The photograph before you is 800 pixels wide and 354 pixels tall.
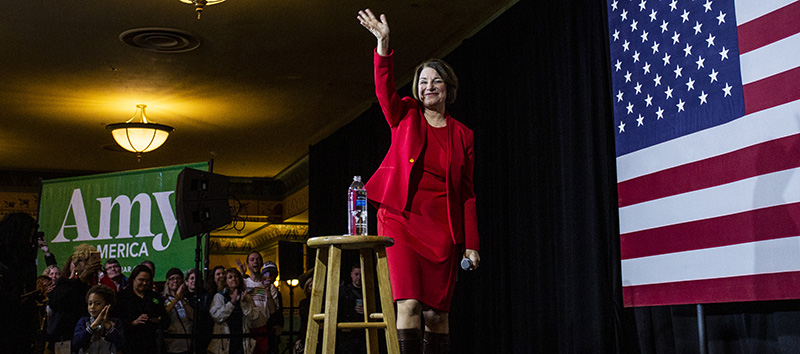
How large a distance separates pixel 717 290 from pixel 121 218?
5.77 meters

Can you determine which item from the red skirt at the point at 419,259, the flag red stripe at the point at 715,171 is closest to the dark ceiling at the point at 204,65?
the flag red stripe at the point at 715,171

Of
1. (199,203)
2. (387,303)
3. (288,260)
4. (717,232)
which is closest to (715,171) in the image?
(717,232)

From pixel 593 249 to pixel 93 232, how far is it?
17.2 feet

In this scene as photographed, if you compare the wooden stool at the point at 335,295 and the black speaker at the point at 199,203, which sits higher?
the black speaker at the point at 199,203

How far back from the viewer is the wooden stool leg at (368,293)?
237cm

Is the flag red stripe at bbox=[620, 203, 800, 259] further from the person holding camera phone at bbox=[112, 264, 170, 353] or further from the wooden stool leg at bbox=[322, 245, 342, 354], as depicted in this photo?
the person holding camera phone at bbox=[112, 264, 170, 353]

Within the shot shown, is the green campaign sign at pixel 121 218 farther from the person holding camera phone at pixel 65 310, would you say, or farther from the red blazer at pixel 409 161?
the red blazer at pixel 409 161

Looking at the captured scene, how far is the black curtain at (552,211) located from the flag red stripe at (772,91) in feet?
2.70

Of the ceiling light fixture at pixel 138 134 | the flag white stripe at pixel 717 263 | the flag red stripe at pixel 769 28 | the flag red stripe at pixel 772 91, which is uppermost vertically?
the ceiling light fixture at pixel 138 134

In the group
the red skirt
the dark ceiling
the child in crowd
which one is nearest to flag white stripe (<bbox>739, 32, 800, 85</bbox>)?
the red skirt

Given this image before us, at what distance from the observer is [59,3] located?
5484 mm

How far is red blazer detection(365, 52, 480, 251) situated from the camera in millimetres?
2553

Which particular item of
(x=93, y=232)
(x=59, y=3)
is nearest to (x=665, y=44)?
(x=59, y=3)

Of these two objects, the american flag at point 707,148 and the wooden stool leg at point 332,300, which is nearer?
the wooden stool leg at point 332,300
